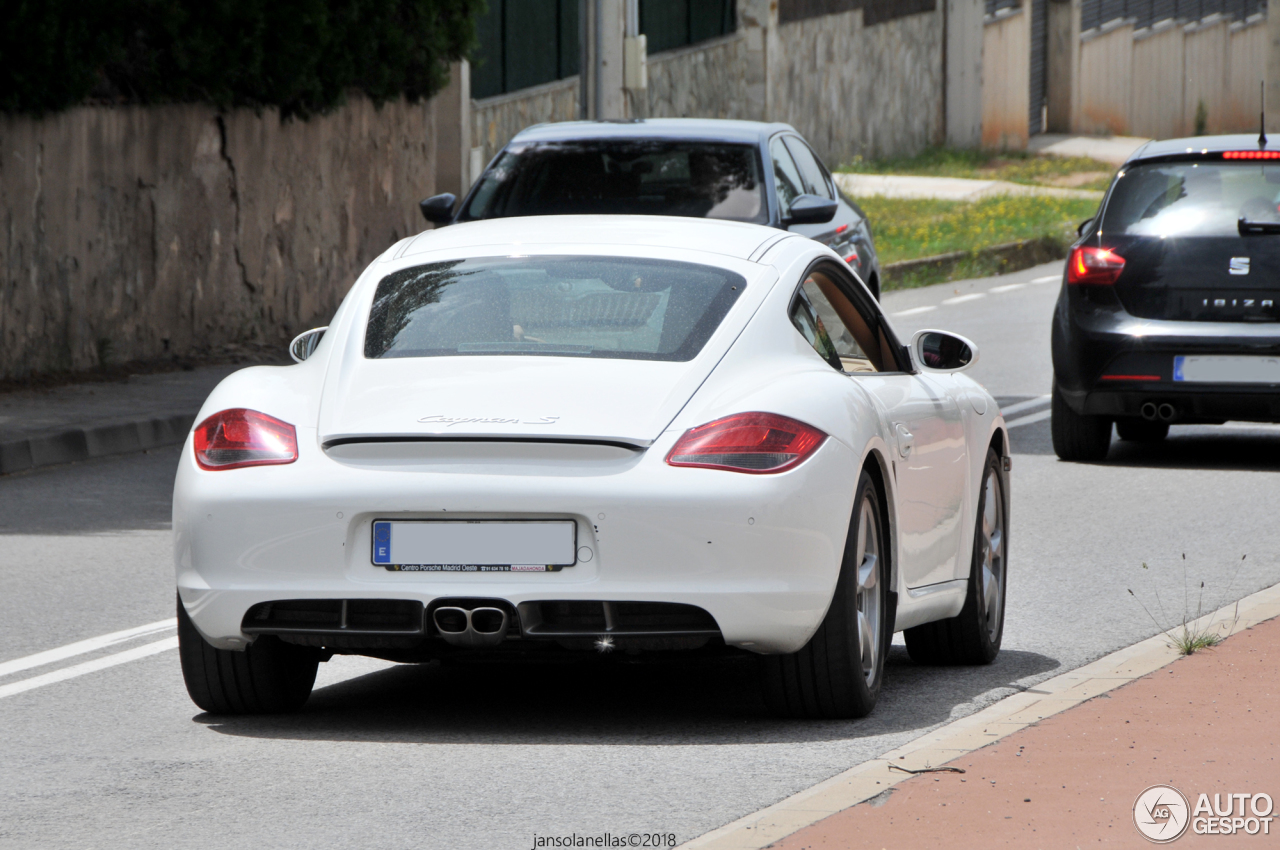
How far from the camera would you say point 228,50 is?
17.8 meters

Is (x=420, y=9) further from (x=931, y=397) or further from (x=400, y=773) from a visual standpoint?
(x=400, y=773)

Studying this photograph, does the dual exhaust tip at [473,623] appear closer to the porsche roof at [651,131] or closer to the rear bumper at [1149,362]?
the rear bumper at [1149,362]

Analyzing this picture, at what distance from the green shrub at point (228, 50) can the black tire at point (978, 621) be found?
977 cm

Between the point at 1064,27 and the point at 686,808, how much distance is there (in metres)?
43.1

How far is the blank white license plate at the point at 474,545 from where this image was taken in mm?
5863

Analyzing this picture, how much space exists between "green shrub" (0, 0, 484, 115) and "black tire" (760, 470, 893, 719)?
34.9ft

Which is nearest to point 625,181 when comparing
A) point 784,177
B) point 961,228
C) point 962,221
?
point 784,177

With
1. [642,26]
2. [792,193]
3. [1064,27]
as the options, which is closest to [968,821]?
[792,193]

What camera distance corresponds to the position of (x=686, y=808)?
534cm

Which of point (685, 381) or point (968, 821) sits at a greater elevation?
point (685, 381)

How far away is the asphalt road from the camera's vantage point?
5.33 meters

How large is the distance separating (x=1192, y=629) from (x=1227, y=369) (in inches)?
187

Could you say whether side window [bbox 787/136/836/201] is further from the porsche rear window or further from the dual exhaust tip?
the dual exhaust tip

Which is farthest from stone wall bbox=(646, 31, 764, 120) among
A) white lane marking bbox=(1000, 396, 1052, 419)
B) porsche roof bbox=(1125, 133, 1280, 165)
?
porsche roof bbox=(1125, 133, 1280, 165)
